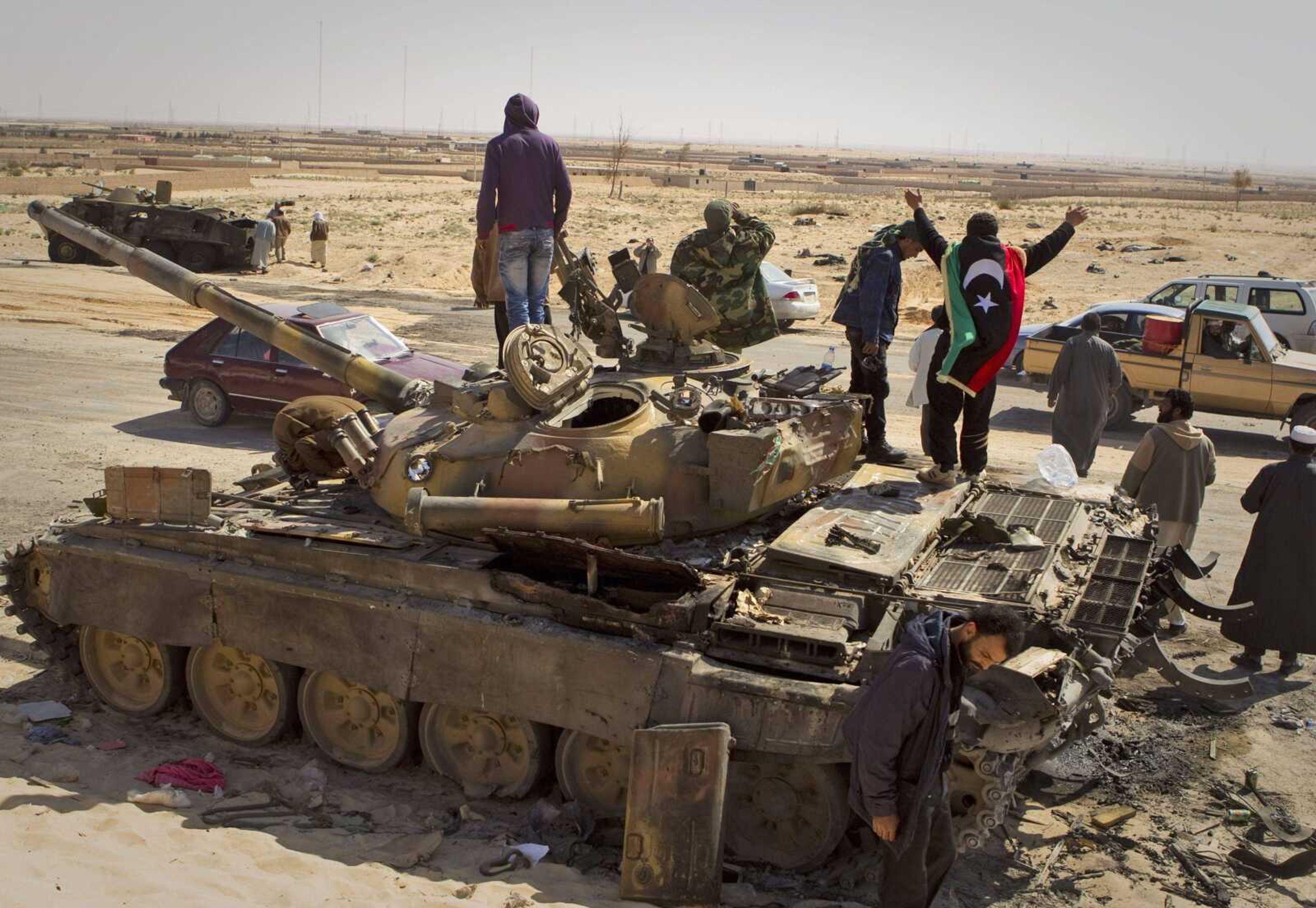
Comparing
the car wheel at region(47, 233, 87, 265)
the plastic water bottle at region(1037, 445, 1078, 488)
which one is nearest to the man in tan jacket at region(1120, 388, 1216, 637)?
the plastic water bottle at region(1037, 445, 1078, 488)

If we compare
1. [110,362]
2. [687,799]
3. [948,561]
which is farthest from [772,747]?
[110,362]

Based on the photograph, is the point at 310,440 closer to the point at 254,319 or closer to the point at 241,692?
the point at 254,319

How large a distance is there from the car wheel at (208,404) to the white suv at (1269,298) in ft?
47.5

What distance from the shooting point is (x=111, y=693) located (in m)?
9.86

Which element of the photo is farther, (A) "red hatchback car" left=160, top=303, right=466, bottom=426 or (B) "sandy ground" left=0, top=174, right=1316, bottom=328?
(B) "sandy ground" left=0, top=174, right=1316, bottom=328

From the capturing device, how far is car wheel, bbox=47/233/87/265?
31.2 meters

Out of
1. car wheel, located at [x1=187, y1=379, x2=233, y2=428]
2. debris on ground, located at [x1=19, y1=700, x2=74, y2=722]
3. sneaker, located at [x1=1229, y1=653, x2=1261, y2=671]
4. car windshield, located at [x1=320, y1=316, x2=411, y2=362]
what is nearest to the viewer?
debris on ground, located at [x1=19, y1=700, x2=74, y2=722]

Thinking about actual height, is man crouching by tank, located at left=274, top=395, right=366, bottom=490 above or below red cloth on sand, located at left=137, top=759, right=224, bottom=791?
above

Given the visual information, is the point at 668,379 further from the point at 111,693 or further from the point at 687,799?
the point at 111,693

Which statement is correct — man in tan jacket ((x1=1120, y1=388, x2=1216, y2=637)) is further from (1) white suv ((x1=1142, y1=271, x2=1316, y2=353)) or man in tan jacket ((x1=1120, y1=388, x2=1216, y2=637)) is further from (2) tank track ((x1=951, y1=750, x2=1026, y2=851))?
(1) white suv ((x1=1142, y1=271, x2=1316, y2=353))

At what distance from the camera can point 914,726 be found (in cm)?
571

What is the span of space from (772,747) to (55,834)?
4059 millimetres

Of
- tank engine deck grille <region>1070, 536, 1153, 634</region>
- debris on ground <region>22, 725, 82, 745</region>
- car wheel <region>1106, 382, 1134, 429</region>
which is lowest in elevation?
debris on ground <region>22, 725, 82, 745</region>

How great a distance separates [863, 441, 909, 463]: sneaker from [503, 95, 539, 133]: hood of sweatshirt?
13.4 feet
